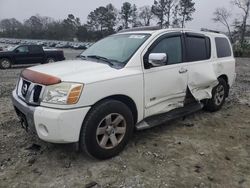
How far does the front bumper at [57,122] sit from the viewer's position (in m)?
3.40

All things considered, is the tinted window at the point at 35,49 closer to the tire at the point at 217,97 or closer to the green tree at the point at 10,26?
the tire at the point at 217,97

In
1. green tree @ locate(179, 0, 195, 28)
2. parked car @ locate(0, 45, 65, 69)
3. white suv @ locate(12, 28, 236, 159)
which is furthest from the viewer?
green tree @ locate(179, 0, 195, 28)

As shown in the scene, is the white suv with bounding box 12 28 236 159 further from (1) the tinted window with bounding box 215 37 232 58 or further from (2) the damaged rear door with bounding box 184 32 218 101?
(1) the tinted window with bounding box 215 37 232 58

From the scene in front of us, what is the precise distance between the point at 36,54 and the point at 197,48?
1463 centimetres

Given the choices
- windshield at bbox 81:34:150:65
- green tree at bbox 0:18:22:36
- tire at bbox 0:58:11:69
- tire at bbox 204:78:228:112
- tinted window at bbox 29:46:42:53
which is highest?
green tree at bbox 0:18:22:36

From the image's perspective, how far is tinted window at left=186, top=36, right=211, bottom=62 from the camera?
5.23 metres

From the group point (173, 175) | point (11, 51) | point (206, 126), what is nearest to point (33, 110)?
point (173, 175)

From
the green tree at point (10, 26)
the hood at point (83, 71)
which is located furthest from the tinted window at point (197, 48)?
the green tree at point (10, 26)

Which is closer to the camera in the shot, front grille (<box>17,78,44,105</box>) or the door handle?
front grille (<box>17,78,44,105</box>)

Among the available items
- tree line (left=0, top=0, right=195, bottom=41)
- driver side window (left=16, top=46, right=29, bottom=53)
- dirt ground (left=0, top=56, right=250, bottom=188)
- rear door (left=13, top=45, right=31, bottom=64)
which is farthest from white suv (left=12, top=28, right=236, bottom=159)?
tree line (left=0, top=0, right=195, bottom=41)

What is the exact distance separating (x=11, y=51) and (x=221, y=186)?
53.8ft

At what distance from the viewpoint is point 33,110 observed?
3.57 meters

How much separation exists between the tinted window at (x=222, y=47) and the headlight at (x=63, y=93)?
143 inches

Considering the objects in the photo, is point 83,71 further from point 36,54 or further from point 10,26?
point 10,26
